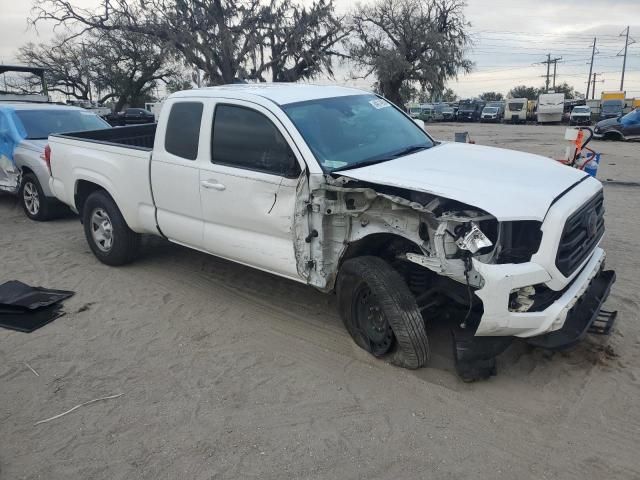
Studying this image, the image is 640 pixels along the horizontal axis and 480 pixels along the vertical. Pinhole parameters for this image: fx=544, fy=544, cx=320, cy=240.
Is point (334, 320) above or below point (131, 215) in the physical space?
below

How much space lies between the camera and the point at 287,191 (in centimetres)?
416

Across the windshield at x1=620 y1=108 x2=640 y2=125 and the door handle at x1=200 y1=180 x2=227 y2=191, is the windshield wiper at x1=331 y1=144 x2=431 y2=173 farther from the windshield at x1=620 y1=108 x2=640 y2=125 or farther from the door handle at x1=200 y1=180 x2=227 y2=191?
the windshield at x1=620 y1=108 x2=640 y2=125

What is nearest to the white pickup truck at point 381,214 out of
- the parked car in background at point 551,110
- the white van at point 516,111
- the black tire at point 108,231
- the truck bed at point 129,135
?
the black tire at point 108,231

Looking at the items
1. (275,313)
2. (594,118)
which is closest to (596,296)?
(275,313)

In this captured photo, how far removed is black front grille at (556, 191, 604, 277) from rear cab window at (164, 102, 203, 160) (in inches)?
123

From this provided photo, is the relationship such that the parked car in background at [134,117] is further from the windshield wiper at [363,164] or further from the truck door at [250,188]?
the windshield wiper at [363,164]

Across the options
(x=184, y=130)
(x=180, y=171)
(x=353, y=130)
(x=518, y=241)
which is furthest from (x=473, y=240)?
(x=184, y=130)

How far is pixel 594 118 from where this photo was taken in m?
43.6

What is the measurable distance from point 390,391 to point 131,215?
3453mm

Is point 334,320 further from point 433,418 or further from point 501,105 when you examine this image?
point 501,105

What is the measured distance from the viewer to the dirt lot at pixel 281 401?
3.06 meters

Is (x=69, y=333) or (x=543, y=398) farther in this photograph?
(x=69, y=333)

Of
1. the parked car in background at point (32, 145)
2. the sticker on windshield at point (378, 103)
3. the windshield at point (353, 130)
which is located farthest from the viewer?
the parked car in background at point (32, 145)

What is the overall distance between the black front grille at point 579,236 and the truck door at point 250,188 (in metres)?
1.85
